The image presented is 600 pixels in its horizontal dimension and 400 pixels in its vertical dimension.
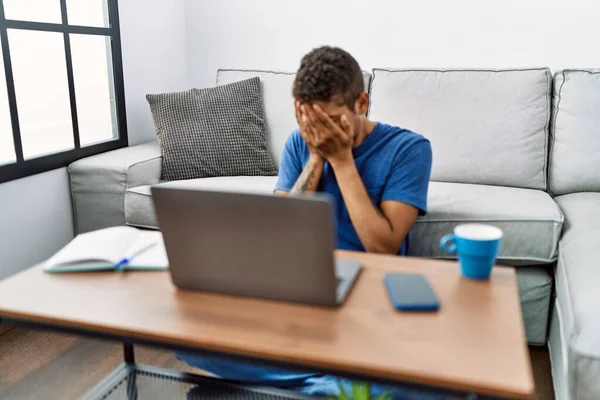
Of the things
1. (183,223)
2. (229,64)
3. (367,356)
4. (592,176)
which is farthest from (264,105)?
(367,356)

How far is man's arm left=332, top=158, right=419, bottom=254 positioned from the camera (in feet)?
4.12

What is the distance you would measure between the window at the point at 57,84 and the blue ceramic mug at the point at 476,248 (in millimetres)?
1725

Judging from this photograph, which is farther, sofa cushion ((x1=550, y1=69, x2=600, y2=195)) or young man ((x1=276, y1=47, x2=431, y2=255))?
sofa cushion ((x1=550, y1=69, x2=600, y2=195))

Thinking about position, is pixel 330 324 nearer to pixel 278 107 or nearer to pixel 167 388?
pixel 167 388

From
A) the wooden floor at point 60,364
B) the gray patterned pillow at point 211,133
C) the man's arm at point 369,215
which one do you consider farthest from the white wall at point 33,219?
the man's arm at point 369,215

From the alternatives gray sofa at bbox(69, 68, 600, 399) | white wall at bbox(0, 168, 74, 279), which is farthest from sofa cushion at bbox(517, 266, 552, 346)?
white wall at bbox(0, 168, 74, 279)

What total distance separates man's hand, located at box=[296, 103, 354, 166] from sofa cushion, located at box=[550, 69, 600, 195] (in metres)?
1.27

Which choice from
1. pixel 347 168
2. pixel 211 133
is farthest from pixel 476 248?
pixel 211 133

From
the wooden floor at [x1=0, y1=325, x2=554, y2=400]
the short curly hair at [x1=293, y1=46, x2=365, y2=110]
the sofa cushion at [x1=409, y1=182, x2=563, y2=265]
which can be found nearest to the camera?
the short curly hair at [x1=293, y1=46, x2=365, y2=110]

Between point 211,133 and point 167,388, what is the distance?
1.35 m

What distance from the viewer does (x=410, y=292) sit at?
0.91 metres

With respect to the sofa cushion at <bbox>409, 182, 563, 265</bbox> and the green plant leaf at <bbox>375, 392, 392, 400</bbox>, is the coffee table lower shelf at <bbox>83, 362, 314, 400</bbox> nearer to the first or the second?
the green plant leaf at <bbox>375, 392, 392, 400</bbox>

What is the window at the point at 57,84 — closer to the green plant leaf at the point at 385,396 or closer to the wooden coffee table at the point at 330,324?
the wooden coffee table at the point at 330,324

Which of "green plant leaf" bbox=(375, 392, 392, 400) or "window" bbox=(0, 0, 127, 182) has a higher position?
"window" bbox=(0, 0, 127, 182)
